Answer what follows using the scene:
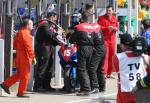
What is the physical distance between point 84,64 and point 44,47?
1120 millimetres

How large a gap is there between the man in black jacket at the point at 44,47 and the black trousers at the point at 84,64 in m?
0.87

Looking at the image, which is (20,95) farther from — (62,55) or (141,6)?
(141,6)

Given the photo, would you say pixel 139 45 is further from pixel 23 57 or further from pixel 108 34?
pixel 108 34

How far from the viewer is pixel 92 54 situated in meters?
13.0

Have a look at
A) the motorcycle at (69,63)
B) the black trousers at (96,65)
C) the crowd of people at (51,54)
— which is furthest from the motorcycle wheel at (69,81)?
the black trousers at (96,65)

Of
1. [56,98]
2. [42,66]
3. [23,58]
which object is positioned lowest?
[56,98]

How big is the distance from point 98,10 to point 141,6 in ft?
35.8

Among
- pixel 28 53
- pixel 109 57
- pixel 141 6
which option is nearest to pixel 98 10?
pixel 109 57

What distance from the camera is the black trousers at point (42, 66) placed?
1330cm

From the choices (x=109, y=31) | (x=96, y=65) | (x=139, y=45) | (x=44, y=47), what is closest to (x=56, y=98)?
(x=96, y=65)

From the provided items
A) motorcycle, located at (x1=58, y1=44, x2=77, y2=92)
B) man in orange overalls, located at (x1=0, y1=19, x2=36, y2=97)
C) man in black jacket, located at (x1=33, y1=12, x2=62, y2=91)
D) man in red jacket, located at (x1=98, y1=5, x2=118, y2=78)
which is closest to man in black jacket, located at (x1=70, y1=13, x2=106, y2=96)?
motorcycle, located at (x1=58, y1=44, x2=77, y2=92)

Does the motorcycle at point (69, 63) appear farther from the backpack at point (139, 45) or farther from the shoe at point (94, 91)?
the backpack at point (139, 45)

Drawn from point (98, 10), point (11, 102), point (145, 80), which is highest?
point (98, 10)

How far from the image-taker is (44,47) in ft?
43.6
